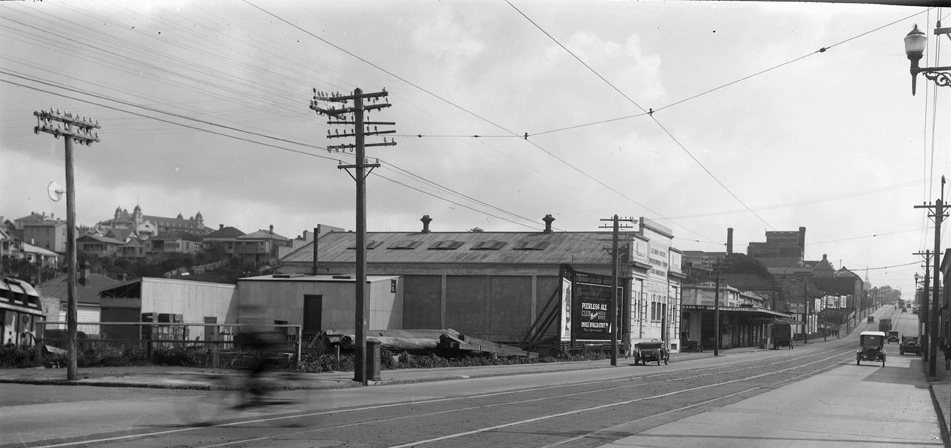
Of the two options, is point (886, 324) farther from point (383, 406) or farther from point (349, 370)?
point (383, 406)

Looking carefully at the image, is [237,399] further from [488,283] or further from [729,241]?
[729,241]

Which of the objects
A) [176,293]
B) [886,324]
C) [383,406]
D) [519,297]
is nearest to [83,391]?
[383,406]

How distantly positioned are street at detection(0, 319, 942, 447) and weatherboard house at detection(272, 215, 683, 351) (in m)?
28.4

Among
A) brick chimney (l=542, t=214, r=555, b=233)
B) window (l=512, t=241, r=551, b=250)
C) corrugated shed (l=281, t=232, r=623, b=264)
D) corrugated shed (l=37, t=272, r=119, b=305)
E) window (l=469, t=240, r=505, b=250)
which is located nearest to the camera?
corrugated shed (l=281, t=232, r=623, b=264)

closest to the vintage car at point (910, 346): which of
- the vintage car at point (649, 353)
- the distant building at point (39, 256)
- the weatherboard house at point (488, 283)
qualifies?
the weatherboard house at point (488, 283)

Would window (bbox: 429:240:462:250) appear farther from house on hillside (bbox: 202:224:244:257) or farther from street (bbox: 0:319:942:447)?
house on hillside (bbox: 202:224:244:257)

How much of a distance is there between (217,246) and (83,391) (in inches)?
4401

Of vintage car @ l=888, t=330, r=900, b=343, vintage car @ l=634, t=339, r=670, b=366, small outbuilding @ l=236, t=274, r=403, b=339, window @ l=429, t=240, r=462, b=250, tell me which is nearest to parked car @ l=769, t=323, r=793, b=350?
vintage car @ l=888, t=330, r=900, b=343

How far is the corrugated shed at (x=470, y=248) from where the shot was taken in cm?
6200

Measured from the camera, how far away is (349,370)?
105 ft

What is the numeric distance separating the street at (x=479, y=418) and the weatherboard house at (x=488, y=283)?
Result: 2839cm

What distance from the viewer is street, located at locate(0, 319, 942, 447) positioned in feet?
43.1

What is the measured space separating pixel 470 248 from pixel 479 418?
156ft

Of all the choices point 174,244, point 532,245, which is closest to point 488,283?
point 532,245
